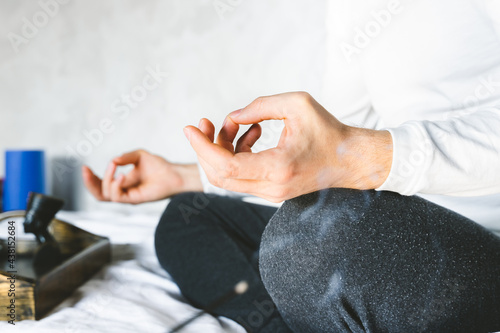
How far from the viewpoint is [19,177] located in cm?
160

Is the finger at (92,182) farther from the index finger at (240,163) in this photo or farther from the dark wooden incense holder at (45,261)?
the index finger at (240,163)

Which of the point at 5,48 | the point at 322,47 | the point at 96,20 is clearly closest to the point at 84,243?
the point at 322,47

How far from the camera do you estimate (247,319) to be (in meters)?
0.59

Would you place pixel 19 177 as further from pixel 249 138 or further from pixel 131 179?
pixel 249 138

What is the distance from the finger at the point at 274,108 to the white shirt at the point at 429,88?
0.11 metres

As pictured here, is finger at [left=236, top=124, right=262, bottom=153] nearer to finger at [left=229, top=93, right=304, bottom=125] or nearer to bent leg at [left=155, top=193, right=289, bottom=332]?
finger at [left=229, top=93, right=304, bottom=125]

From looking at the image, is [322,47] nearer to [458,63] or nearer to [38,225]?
[458,63]

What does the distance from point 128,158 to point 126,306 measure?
1.29 ft

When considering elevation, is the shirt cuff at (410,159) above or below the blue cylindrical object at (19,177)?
above

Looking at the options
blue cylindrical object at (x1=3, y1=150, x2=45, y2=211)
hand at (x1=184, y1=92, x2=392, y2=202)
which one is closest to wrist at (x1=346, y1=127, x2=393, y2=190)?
hand at (x1=184, y1=92, x2=392, y2=202)

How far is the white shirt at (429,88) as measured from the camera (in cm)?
41
